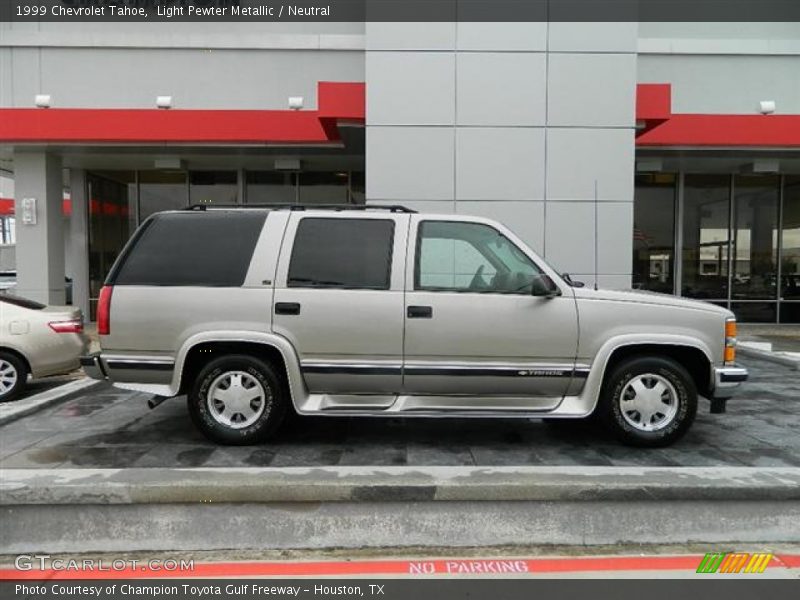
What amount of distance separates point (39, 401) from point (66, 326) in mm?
→ 1200

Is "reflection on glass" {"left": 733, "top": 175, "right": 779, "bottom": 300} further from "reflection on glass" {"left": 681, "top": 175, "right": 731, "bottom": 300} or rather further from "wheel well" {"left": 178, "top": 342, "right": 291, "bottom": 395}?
"wheel well" {"left": 178, "top": 342, "right": 291, "bottom": 395}

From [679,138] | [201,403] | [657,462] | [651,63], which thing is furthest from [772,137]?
[201,403]

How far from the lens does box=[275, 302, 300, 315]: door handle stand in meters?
4.78

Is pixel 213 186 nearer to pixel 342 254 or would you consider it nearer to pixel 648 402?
pixel 342 254

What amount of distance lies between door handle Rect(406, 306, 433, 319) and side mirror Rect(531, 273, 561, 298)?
2.69 ft

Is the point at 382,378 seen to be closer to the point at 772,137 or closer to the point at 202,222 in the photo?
the point at 202,222

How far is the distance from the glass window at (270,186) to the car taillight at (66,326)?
843cm

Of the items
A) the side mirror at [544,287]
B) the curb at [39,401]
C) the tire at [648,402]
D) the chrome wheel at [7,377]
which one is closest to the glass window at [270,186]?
the curb at [39,401]

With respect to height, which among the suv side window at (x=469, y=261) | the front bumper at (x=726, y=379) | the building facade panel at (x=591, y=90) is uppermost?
the building facade panel at (x=591, y=90)

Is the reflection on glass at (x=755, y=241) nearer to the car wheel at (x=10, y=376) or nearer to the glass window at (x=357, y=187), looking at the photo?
the glass window at (x=357, y=187)

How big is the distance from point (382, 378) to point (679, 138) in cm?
937

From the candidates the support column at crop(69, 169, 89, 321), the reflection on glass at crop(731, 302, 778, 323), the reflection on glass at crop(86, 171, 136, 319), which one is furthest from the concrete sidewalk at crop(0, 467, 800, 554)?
the reflection on glass at crop(731, 302, 778, 323)

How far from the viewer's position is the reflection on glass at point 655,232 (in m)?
15.6

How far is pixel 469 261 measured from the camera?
4961 mm
